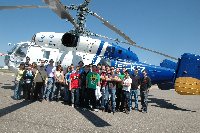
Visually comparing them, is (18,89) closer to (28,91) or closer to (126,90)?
(28,91)

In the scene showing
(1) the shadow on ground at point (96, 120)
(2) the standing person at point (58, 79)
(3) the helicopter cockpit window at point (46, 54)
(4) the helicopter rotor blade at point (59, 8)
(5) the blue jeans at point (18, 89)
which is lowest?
(1) the shadow on ground at point (96, 120)

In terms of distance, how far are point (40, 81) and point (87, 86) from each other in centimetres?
265

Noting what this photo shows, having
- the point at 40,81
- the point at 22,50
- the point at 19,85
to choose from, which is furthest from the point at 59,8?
the point at 22,50

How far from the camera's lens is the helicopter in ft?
47.5

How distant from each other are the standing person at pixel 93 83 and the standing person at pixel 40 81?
2557 millimetres

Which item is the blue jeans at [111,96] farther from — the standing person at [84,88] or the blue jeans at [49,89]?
the blue jeans at [49,89]

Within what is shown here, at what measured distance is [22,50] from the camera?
17.2m

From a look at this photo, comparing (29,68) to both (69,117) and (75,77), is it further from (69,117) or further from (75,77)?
(69,117)

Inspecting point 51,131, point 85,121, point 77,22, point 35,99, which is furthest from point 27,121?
point 77,22

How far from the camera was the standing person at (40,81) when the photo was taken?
40.1 feet

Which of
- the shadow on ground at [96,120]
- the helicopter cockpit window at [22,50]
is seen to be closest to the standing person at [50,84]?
the shadow on ground at [96,120]

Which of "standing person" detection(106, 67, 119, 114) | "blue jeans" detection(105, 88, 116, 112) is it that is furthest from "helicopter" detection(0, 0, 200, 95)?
"blue jeans" detection(105, 88, 116, 112)

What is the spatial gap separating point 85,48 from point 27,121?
901 cm

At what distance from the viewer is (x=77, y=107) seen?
11.5 meters
